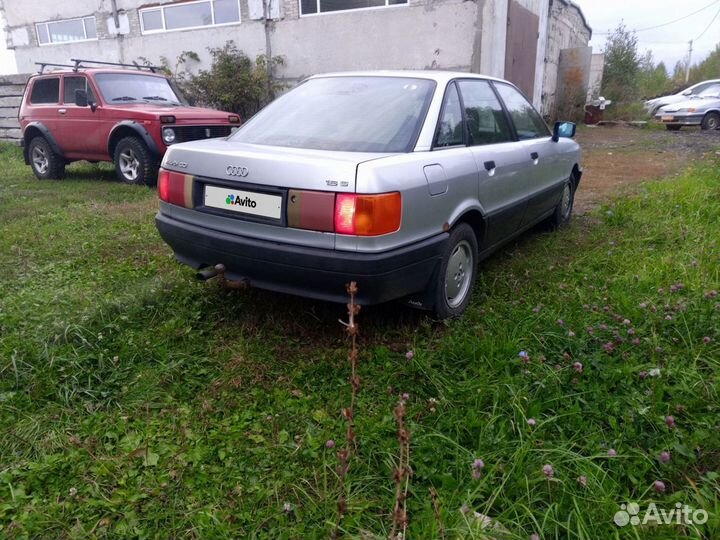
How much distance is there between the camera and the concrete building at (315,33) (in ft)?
35.4

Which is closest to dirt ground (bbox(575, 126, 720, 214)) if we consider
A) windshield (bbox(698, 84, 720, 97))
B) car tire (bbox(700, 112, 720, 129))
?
car tire (bbox(700, 112, 720, 129))

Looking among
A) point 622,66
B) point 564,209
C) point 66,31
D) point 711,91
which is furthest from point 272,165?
point 622,66

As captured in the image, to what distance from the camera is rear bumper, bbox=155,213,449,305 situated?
2490 millimetres

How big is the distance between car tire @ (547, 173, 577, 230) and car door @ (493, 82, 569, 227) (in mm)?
340

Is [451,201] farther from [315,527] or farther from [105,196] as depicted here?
[105,196]

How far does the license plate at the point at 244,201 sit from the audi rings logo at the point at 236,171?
0.08m

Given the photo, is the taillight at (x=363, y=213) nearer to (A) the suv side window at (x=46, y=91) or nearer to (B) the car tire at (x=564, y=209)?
(B) the car tire at (x=564, y=209)

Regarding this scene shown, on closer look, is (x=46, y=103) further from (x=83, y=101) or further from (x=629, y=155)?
(x=629, y=155)

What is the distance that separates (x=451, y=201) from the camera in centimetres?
295

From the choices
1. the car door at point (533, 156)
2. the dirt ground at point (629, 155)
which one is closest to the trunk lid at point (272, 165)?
the car door at point (533, 156)

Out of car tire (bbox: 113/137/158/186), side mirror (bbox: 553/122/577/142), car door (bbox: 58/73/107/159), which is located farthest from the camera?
car door (bbox: 58/73/107/159)

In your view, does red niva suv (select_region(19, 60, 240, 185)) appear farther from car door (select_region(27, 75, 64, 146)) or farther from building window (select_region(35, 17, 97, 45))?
building window (select_region(35, 17, 97, 45))

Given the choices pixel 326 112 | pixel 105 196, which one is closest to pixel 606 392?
pixel 326 112

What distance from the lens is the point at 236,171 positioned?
271cm
